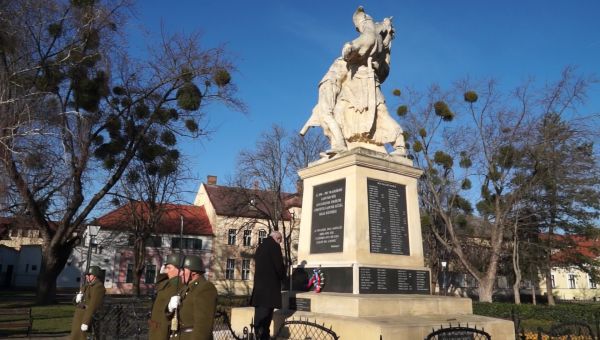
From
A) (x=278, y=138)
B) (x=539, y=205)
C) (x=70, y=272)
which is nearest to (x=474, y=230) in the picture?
(x=539, y=205)

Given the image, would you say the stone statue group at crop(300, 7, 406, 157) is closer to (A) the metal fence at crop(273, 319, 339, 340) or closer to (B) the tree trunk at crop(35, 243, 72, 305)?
(A) the metal fence at crop(273, 319, 339, 340)

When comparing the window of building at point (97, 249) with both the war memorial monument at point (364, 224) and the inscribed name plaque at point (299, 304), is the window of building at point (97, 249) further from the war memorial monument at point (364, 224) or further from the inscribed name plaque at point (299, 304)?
the inscribed name plaque at point (299, 304)

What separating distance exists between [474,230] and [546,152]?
11.7 metres

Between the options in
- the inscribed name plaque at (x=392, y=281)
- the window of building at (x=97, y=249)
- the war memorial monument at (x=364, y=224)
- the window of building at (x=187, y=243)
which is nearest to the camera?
the war memorial monument at (x=364, y=224)

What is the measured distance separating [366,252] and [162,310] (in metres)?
4.36

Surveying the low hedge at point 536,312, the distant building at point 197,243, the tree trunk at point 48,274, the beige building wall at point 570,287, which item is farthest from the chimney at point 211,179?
the beige building wall at point 570,287

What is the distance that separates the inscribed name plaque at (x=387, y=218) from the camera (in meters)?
8.69

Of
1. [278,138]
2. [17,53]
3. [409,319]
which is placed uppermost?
[278,138]

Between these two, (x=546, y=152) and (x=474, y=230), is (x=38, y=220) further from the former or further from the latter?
(x=474, y=230)

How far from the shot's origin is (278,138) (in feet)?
117

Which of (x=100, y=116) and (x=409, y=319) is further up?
(x=100, y=116)

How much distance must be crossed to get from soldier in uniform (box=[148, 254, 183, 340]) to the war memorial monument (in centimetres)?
280

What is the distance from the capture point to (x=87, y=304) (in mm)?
7523

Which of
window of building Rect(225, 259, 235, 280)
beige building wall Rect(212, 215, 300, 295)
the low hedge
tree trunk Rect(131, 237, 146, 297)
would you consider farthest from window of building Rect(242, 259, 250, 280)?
the low hedge
